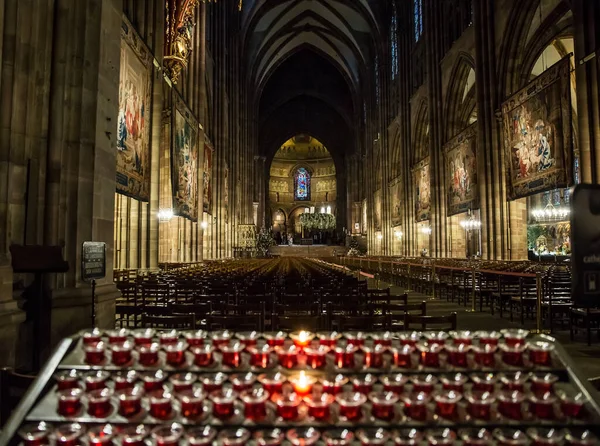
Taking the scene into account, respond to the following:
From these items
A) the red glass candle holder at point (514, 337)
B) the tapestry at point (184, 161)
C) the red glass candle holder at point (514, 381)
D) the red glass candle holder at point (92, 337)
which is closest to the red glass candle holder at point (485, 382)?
the red glass candle holder at point (514, 381)

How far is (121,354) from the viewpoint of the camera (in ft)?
11.0

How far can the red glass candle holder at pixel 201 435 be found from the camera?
2621mm

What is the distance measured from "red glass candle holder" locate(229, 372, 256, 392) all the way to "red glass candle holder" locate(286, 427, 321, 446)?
45 centimetres

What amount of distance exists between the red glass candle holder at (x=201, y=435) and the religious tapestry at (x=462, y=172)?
2190 cm

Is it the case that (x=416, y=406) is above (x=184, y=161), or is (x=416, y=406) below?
below

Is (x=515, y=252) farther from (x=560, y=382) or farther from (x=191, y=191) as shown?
(x=560, y=382)

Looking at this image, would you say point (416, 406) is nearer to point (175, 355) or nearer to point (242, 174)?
point (175, 355)

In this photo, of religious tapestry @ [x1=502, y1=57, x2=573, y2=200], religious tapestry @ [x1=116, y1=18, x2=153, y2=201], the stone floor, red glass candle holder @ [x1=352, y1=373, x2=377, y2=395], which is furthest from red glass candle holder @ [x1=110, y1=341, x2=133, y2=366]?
religious tapestry @ [x1=502, y1=57, x2=573, y2=200]

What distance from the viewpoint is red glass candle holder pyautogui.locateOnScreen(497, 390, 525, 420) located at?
2904 mm

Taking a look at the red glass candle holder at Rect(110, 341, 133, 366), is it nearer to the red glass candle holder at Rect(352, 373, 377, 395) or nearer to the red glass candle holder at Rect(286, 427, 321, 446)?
the red glass candle holder at Rect(286, 427, 321, 446)

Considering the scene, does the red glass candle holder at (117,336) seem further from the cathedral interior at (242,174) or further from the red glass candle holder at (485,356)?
the red glass candle holder at (485,356)

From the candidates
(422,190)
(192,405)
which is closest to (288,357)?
(192,405)

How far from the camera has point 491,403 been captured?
2930mm

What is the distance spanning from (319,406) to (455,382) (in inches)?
37.1
